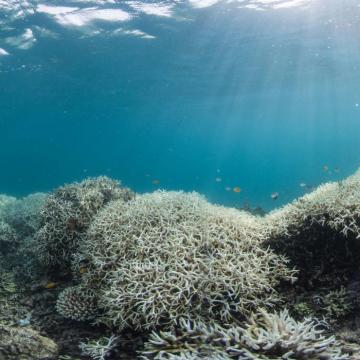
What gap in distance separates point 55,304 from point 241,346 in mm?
4200

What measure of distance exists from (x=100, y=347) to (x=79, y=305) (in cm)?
131

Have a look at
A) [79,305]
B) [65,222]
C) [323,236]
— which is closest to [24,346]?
[79,305]

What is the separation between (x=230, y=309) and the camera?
5363mm

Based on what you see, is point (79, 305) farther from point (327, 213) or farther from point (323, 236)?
point (327, 213)

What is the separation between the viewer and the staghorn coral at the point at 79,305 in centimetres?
629

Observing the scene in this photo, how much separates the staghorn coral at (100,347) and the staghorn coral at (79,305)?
814mm

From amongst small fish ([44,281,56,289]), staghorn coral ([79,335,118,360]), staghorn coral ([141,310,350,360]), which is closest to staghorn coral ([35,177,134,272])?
small fish ([44,281,56,289])

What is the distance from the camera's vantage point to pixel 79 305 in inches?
249

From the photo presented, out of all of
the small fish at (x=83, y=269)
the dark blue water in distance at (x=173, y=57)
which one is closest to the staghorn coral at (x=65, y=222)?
the small fish at (x=83, y=269)

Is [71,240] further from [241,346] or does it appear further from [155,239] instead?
[241,346]

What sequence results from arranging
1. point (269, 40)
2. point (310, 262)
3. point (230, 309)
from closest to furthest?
point (230, 309) < point (310, 262) < point (269, 40)

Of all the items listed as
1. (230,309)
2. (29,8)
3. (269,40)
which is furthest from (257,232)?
(269,40)

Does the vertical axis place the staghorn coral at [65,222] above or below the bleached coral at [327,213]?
below

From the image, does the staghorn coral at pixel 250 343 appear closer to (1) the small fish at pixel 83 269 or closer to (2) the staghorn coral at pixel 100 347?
(2) the staghorn coral at pixel 100 347
